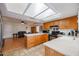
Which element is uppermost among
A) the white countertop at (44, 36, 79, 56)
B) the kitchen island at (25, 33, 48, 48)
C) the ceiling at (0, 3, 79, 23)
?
the ceiling at (0, 3, 79, 23)

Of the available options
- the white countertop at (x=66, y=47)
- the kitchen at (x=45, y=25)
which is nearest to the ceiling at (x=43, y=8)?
the kitchen at (x=45, y=25)

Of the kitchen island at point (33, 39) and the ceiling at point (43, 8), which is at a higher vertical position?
the ceiling at point (43, 8)

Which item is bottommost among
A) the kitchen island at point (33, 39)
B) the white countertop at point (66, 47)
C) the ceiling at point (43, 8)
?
the kitchen island at point (33, 39)

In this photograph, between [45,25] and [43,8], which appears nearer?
[43,8]

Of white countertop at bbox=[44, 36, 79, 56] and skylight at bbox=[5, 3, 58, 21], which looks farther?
skylight at bbox=[5, 3, 58, 21]

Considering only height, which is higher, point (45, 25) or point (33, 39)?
point (45, 25)

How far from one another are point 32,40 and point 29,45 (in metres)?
0.29

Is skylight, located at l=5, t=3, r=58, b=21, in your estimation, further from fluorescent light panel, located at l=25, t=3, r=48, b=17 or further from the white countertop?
the white countertop

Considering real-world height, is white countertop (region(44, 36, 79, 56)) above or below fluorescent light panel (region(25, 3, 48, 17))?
below

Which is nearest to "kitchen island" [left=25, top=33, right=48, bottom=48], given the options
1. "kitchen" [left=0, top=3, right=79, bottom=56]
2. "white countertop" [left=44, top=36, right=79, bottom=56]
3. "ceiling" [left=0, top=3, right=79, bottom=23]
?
"kitchen" [left=0, top=3, right=79, bottom=56]

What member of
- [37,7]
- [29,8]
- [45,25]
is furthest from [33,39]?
[45,25]

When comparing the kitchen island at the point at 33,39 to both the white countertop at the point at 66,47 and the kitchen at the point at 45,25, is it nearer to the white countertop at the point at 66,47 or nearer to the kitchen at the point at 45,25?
the kitchen at the point at 45,25

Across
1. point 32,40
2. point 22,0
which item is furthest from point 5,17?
point 22,0

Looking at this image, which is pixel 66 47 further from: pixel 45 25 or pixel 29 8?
pixel 45 25
